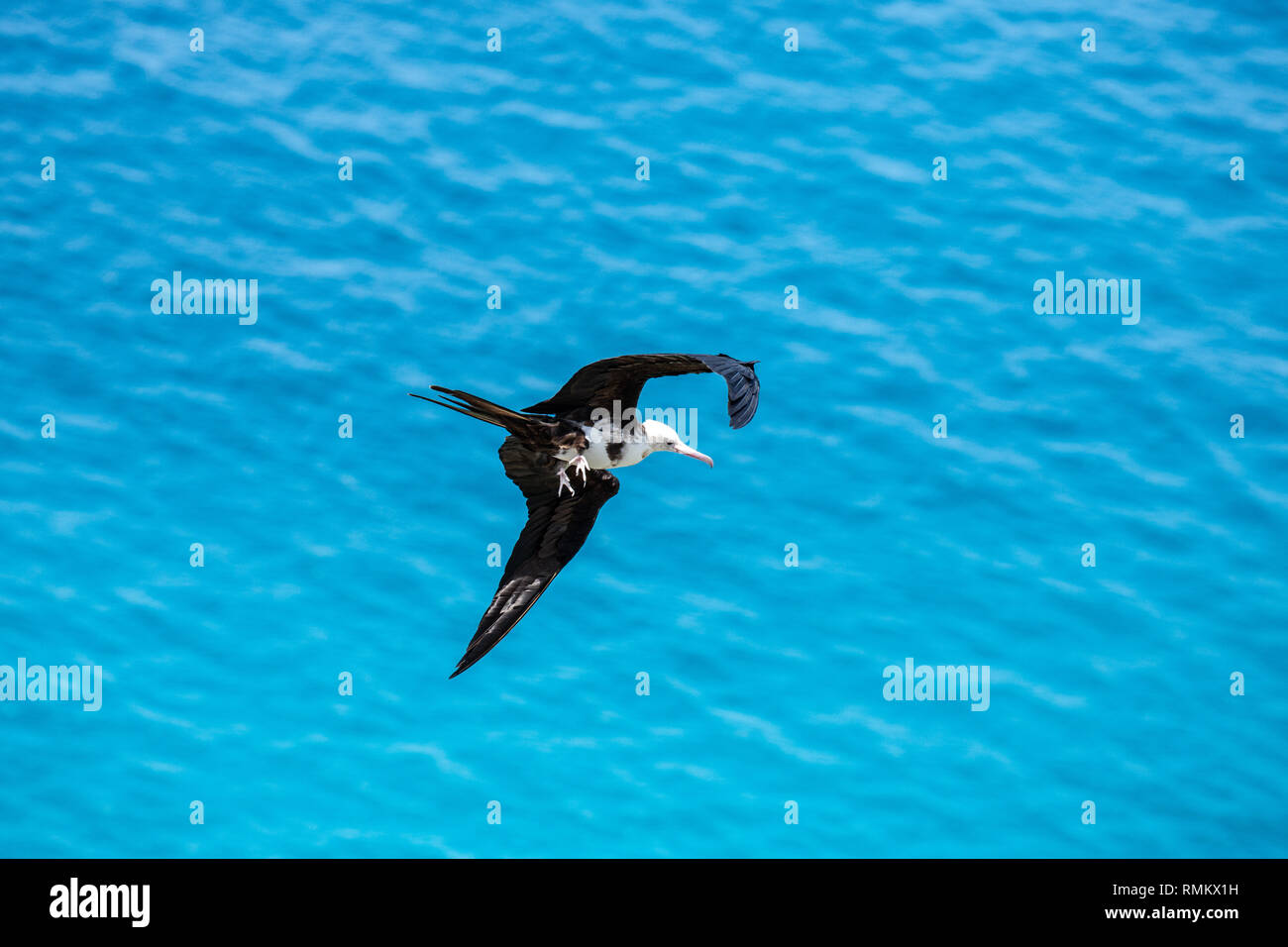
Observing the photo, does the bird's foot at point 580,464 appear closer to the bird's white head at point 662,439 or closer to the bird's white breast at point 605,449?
the bird's white breast at point 605,449

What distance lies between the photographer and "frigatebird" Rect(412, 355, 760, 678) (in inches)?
278

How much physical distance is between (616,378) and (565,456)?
1.59ft

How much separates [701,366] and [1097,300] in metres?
8.18

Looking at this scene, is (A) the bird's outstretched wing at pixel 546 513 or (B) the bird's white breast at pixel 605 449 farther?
(A) the bird's outstretched wing at pixel 546 513

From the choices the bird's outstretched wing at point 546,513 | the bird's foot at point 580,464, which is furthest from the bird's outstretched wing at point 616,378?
the bird's outstretched wing at point 546,513

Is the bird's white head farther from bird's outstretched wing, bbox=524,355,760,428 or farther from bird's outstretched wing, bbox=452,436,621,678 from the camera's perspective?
bird's outstretched wing, bbox=452,436,621,678

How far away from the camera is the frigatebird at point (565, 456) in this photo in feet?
23.2

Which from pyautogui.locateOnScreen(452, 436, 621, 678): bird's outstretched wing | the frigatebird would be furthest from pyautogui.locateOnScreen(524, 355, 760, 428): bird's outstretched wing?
pyautogui.locateOnScreen(452, 436, 621, 678): bird's outstretched wing

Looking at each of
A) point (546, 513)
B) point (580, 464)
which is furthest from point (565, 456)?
point (546, 513)

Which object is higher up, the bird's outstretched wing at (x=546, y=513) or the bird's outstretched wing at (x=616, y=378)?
the bird's outstretched wing at (x=616, y=378)

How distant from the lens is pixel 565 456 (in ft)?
24.2

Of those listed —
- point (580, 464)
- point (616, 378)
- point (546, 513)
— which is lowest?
point (546, 513)

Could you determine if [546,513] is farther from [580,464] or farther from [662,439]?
[662,439]

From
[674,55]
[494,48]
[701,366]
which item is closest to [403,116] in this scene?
[494,48]
